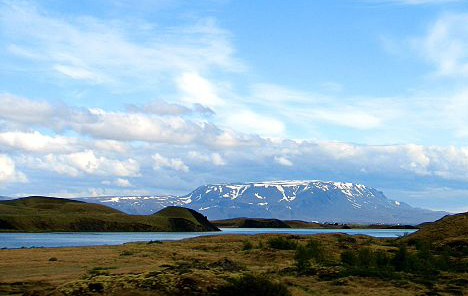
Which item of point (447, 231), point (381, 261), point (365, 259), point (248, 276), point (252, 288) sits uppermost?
point (447, 231)

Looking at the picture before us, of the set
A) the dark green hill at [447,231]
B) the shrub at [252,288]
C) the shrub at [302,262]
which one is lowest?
the shrub at [252,288]

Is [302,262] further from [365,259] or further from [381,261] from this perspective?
[381,261]

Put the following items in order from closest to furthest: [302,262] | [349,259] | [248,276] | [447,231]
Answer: [248,276]
[302,262]
[349,259]
[447,231]

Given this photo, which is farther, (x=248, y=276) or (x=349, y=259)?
(x=349, y=259)

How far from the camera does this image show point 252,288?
2194 centimetres

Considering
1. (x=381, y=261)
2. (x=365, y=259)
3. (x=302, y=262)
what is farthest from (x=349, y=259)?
(x=302, y=262)

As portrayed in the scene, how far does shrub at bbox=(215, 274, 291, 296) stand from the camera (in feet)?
71.9

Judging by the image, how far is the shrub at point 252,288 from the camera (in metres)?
21.9

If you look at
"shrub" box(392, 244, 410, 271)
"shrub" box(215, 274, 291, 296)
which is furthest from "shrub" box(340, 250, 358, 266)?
"shrub" box(215, 274, 291, 296)

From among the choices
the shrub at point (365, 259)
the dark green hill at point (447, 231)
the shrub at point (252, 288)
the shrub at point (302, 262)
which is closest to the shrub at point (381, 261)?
the shrub at point (365, 259)

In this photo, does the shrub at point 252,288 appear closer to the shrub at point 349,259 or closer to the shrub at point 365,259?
the shrub at point 349,259

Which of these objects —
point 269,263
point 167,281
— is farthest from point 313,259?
point 167,281

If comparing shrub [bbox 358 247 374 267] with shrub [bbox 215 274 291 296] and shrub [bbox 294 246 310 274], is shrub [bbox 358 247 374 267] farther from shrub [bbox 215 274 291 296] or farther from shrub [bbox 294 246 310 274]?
shrub [bbox 215 274 291 296]

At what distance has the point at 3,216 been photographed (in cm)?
17988
